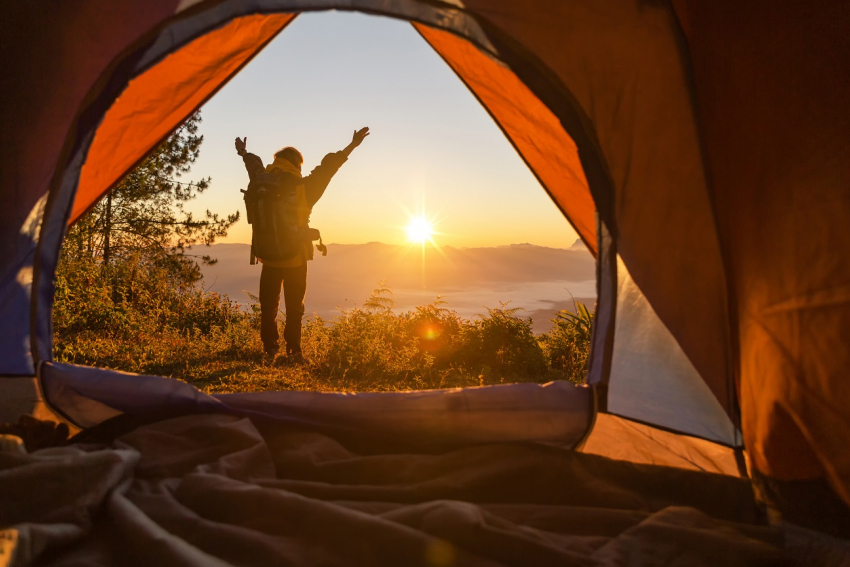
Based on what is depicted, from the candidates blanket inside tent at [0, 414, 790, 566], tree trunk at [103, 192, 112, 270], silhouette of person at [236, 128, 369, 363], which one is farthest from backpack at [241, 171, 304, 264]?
tree trunk at [103, 192, 112, 270]

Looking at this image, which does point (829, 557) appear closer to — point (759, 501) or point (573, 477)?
point (759, 501)

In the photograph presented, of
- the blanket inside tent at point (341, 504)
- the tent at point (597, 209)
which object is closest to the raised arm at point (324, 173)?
the tent at point (597, 209)

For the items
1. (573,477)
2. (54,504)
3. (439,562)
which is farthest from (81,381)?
(573,477)

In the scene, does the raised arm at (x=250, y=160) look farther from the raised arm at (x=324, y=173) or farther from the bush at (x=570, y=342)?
the bush at (x=570, y=342)

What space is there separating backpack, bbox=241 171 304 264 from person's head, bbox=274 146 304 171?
0.25m

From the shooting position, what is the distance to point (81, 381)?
80.9 inches

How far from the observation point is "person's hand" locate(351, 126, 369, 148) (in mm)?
3900

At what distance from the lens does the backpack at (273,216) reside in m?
4.03

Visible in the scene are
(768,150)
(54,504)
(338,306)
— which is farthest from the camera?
(338,306)

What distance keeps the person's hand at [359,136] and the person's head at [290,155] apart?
0.58m

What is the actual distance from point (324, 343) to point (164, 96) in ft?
9.74

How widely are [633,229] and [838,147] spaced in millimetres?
713

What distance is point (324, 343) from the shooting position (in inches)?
204

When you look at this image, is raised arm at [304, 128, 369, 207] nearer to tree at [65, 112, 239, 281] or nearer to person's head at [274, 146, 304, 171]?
person's head at [274, 146, 304, 171]
